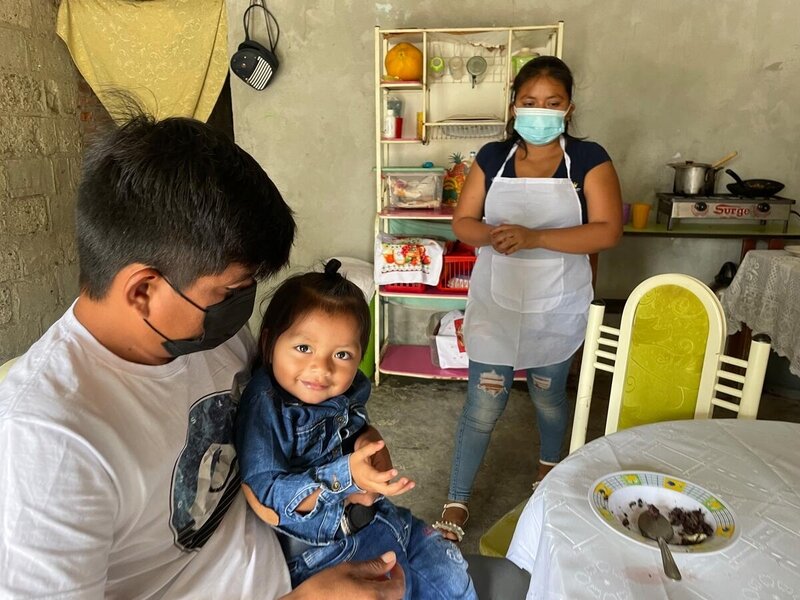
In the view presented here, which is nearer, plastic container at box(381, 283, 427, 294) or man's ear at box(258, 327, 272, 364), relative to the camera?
man's ear at box(258, 327, 272, 364)

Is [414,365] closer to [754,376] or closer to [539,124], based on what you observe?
[539,124]

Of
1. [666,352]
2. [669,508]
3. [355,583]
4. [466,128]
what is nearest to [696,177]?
[466,128]

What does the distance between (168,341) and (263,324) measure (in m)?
0.39

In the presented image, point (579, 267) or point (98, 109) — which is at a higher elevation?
point (98, 109)

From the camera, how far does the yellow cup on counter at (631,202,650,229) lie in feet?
10.2

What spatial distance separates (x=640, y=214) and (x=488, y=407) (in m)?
1.71

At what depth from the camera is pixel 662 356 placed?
1481mm

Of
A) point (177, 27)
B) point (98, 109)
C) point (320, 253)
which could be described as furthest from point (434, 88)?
point (98, 109)

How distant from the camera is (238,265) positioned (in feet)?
2.60

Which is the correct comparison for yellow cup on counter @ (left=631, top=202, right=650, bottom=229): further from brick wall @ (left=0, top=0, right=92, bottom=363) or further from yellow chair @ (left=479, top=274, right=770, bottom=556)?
brick wall @ (left=0, top=0, right=92, bottom=363)

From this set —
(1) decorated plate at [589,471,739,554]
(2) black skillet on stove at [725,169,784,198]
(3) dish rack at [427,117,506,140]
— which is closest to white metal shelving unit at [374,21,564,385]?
(3) dish rack at [427,117,506,140]

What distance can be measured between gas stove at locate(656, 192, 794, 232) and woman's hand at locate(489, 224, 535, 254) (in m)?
1.48

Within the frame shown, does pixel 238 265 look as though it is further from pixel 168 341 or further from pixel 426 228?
pixel 426 228

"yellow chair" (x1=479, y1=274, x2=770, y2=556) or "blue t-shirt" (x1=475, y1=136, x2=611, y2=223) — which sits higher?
"blue t-shirt" (x1=475, y1=136, x2=611, y2=223)
